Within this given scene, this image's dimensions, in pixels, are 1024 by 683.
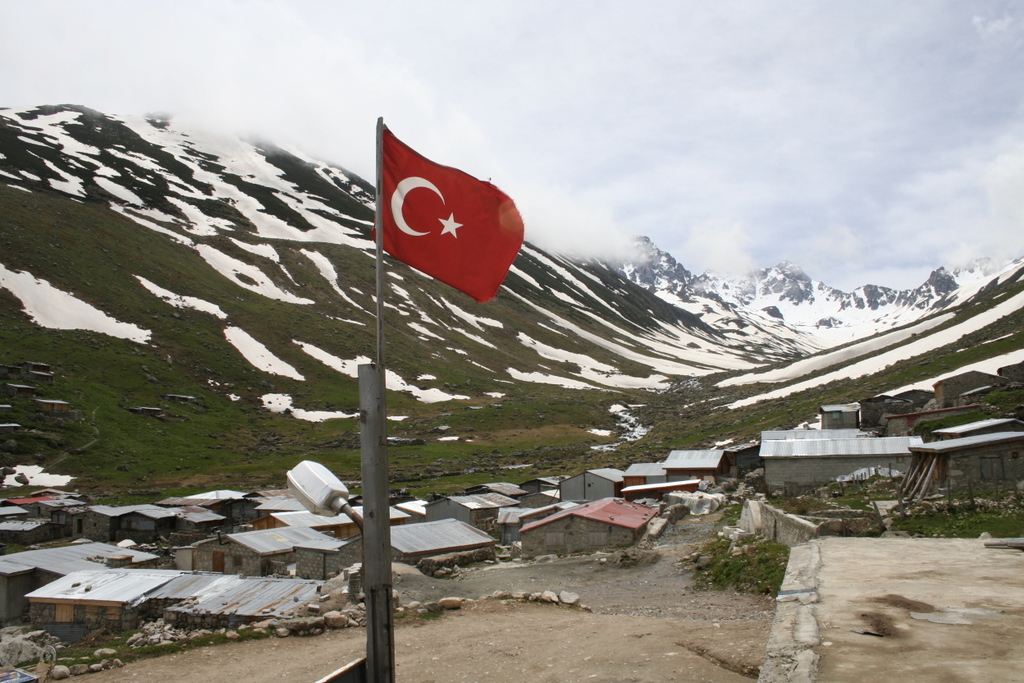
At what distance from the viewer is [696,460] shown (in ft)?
169

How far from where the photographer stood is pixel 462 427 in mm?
93938

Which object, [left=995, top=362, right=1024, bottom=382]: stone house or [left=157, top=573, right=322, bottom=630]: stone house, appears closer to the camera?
[left=157, top=573, right=322, bottom=630]: stone house

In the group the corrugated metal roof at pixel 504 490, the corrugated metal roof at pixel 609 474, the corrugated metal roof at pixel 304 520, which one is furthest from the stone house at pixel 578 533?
the corrugated metal roof at pixel 504 490

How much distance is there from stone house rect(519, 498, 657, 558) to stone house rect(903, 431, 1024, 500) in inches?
459

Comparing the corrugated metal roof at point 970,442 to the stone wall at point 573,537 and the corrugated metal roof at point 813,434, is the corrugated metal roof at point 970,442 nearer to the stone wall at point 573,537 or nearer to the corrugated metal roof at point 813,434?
the stone wall at point 573,537

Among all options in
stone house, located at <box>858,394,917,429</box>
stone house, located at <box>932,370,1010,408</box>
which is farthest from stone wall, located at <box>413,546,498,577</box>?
stone house, located at <box>932,370,1010,408</box>

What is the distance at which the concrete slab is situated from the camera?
690 centimetres

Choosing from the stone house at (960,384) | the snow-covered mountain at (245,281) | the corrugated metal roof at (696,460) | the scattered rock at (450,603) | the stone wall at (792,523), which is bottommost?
the scattered rock at (450,603)

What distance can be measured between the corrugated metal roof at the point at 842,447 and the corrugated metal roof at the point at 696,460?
28.8 feet

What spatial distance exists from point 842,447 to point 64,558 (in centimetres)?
3836

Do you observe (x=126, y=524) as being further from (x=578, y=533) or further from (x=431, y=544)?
(x=578, y=533)

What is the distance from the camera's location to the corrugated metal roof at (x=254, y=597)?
20906 millimetres

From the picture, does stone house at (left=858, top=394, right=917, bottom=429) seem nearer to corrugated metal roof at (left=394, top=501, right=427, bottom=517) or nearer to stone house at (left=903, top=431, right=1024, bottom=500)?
stone house at (left=903, top=431, right=1024, bottom=500)

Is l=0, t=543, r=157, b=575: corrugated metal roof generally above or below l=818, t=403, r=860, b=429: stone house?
below
